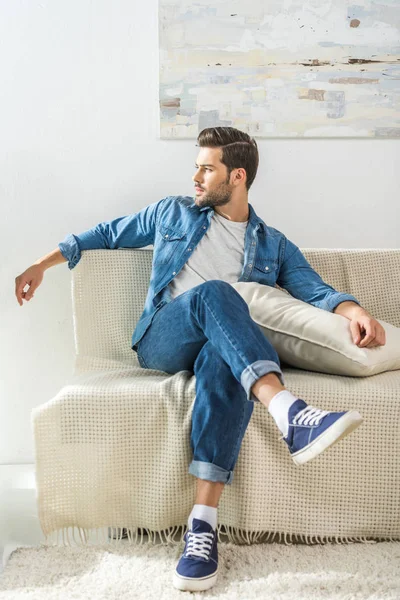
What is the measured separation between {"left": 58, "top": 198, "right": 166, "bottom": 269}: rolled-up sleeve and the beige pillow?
1.46 feet

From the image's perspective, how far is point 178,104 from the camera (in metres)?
2.57

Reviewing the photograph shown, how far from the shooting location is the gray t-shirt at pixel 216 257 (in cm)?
214

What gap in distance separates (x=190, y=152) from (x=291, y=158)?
1.27 feet

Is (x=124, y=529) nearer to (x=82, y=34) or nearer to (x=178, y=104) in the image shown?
(x=178, y=104)

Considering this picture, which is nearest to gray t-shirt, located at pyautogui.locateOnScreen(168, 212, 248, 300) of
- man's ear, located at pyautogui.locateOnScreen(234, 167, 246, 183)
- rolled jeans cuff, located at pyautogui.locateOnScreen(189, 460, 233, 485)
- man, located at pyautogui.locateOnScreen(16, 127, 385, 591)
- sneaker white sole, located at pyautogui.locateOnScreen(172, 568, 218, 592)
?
man, located at pyautogui.locateOnScreen(16, 127, 385, 591)

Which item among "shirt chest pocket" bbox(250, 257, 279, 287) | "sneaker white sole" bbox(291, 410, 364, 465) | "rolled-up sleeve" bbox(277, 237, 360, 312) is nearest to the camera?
"sneaker white sole" bbox(291, 410, 364, 465)

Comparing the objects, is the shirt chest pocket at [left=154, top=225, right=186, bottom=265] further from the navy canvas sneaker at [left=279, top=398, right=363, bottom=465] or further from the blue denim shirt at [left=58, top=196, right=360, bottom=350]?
the navy canvas sneaker at [left=279, top=398, right=363, bottom=465]

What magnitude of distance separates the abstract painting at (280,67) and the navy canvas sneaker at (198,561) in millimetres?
1507

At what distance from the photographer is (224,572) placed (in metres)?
1.61

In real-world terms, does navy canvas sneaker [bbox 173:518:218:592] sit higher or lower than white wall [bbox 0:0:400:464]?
lower

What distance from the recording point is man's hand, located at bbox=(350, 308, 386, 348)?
186cm

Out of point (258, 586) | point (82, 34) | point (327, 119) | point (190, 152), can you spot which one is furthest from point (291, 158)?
point (258, 586)

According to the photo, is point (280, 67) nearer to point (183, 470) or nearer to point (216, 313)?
point (216, 313)

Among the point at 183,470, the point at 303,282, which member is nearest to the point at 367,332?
the point at 303,282
